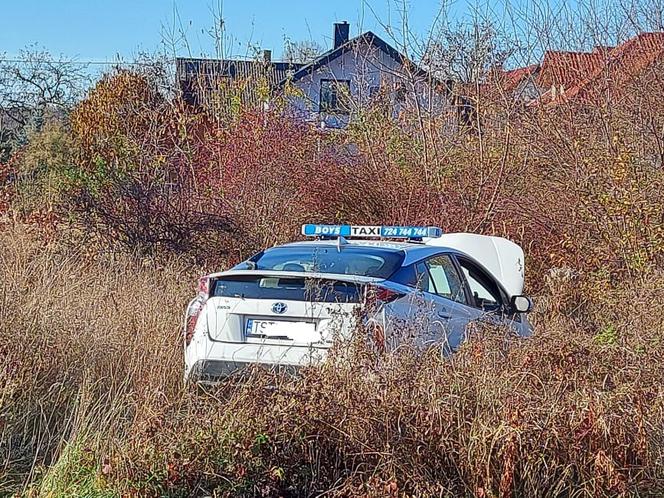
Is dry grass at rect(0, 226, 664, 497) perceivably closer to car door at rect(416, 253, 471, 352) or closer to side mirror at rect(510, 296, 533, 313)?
car door at rect(416, 253, 471, 352)

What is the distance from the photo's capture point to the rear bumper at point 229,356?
5.48 metres

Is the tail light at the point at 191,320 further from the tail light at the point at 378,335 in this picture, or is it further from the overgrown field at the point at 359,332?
the tail light at the point at 378,335

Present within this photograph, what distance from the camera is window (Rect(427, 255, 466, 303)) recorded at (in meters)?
6.62

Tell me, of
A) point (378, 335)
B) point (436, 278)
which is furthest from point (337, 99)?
point (378, 335)

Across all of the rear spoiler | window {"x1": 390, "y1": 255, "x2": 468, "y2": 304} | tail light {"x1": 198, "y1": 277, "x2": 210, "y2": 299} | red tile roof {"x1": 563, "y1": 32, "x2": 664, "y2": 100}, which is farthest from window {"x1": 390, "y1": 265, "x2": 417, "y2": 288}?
red tile roof {"x1": 563, "y1": 32, "x2": 664, "y2": 100}

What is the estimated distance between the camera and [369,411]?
4.30 metres

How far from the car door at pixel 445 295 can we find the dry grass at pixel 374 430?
509 mm

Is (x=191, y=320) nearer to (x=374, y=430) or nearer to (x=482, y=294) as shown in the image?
(x=374, y=430)

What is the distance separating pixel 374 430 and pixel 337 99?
11712mm

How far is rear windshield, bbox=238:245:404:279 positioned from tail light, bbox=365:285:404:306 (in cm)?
30

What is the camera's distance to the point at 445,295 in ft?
21.7

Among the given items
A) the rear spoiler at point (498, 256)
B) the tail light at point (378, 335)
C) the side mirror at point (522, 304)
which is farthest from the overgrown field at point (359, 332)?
the side mirror at point (522, 304)

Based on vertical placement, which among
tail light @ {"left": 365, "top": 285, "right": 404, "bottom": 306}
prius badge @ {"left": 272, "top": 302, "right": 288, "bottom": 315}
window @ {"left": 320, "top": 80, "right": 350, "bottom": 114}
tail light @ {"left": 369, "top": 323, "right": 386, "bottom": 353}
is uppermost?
window @ {"left": 320, "top": 80, "right": 350, "bottom": 114}

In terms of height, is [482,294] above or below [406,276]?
below
